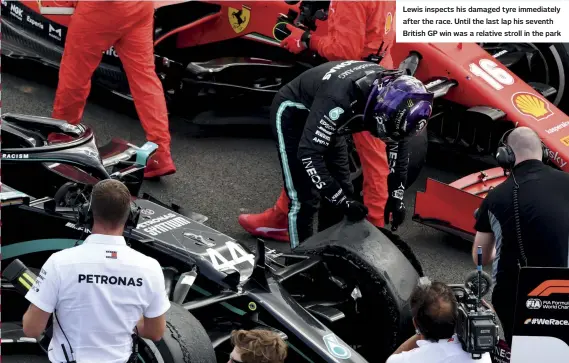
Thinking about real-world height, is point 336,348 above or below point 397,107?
below

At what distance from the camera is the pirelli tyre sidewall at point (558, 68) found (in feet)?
26.8

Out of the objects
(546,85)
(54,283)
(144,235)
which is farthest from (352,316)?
(546,85)

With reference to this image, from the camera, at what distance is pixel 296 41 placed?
289 inches

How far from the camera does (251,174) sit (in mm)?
7637

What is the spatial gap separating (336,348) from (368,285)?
0.56 m

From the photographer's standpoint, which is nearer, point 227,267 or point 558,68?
point 227,267

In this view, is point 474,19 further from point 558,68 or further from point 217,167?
point 217,167

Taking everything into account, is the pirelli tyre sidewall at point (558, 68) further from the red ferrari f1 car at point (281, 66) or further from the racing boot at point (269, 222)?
the racing boot at point (269, 222)

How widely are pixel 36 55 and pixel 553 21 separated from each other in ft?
13.1

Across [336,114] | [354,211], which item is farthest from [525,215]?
[336,114]

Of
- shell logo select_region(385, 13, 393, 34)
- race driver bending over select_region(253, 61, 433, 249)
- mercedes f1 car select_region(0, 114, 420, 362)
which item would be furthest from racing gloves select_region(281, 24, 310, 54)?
mercedes f1 car select_region(0, 114, 420, 362)

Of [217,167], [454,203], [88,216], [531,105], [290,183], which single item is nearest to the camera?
[88,216]

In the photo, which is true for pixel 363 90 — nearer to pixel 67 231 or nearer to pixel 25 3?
pixel 67 231

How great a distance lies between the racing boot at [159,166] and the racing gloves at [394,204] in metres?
1.69
